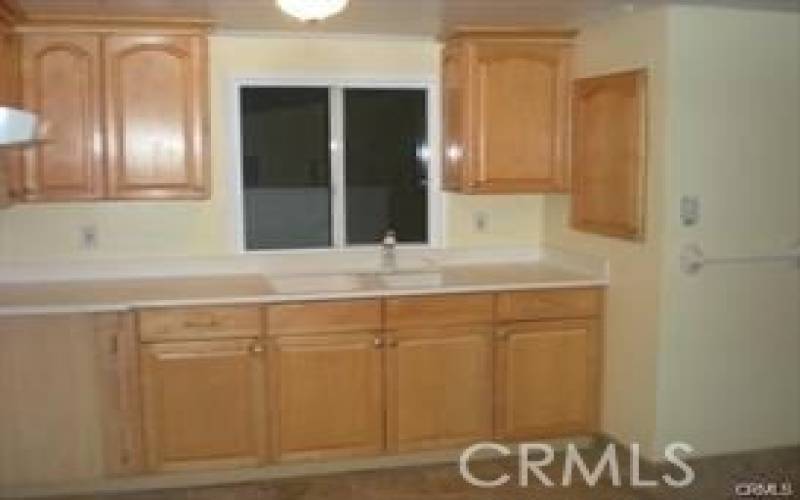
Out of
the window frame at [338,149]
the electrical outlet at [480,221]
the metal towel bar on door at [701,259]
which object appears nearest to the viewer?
the metal towel bar on door at [701,259]

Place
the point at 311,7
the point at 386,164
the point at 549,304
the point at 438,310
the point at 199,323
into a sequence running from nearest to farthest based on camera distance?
the point at 311,7, the point at 199,323, the point at 438,310, the point at 549,304, the point at 386,164

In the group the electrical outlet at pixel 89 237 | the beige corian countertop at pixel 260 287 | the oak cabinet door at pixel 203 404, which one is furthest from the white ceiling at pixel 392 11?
the oak cabinet door at pixel 203 404

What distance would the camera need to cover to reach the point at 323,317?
3598mm

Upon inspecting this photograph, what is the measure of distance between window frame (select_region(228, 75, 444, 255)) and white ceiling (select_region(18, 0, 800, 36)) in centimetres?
29

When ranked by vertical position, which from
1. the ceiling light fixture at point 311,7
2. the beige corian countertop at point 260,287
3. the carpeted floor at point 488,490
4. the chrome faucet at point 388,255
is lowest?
the carpeted floor at point 488,490

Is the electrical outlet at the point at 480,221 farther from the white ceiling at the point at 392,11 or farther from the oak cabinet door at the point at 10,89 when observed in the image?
the oak cabinet door at the point at 10,89

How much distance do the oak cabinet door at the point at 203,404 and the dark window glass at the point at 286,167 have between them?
2.64 feet

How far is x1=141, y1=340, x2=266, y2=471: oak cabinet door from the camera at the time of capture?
3.46m

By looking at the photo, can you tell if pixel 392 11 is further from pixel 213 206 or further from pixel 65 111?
pixel 65 111

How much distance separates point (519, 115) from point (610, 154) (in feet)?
1.67

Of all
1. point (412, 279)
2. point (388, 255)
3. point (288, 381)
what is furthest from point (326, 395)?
point (388, 255)

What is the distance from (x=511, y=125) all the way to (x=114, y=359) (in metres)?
2.10

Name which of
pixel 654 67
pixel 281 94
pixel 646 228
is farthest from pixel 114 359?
pixel 654 67

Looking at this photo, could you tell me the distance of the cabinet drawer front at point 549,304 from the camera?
3.80 metres
